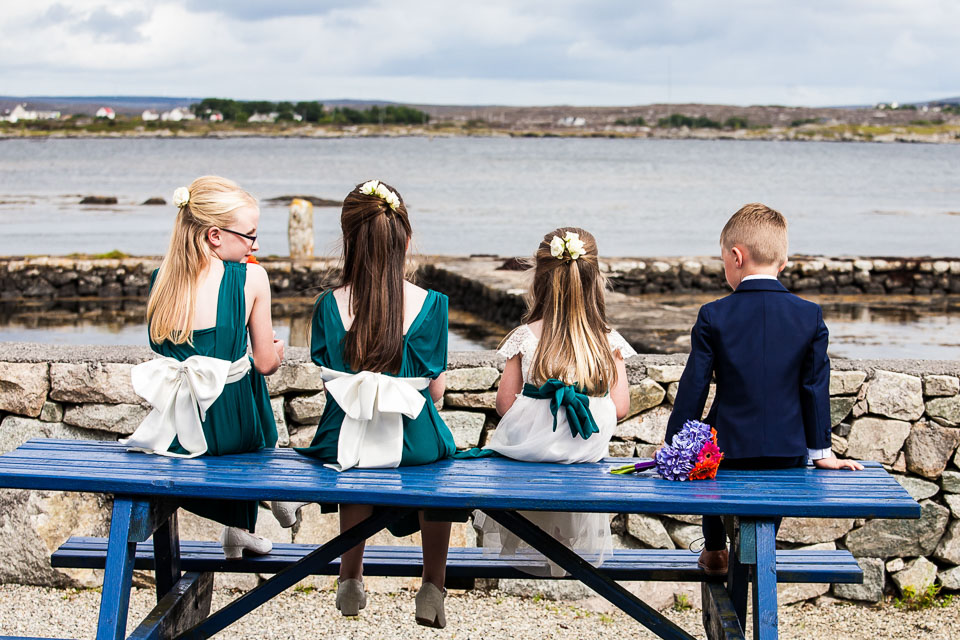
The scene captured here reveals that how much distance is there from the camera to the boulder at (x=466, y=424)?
14.9 feet

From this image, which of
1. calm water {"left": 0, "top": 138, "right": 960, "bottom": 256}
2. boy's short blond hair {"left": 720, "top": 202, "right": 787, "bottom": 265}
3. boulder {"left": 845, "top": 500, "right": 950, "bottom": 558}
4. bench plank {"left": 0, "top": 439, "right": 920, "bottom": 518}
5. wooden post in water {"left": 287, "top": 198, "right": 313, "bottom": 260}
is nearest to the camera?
bench plank {"left": 0, "top": 439, "right": 920, "bottom": 518}

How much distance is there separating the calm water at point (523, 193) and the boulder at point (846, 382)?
188cm

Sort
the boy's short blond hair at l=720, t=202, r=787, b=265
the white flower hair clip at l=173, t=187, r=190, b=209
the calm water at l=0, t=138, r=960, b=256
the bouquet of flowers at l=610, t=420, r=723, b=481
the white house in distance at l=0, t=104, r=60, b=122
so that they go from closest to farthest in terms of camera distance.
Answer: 1. the bouquet of flowers at l=610, t=420, r=723, b=481
2. the boy's short blond hair at l=720, t=202, r=787, b=265
3. the white flower hair clip at l=173, t=187, r=190, b=209
4. the calm water at l=0, t=138, r=960, b=256
5. the white house in distance at l=0, t=104, r=60, b=122

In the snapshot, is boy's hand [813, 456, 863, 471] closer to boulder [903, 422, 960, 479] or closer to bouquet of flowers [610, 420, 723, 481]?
bouquet of flowers [610, 420, 723, 481]

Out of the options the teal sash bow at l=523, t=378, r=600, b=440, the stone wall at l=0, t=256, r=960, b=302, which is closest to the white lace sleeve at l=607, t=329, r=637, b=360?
the teal sash bow at l=523, t=378, r=600, b=440

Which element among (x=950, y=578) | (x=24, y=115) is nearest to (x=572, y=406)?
(x=950, y=578)

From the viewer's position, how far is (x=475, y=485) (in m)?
2.97

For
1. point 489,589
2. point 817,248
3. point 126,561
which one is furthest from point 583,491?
point 817,248

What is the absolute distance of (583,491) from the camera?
9.53 ft

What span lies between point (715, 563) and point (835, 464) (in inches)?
20.9

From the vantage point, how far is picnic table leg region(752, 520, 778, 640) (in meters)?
2.84

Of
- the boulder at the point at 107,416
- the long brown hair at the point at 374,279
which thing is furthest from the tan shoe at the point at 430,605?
the boulder at the point at 107,416

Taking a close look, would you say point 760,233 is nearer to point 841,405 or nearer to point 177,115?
point 841,405

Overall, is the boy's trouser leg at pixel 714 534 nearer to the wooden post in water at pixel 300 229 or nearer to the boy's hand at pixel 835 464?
the boy's hand at pixel 835 464
